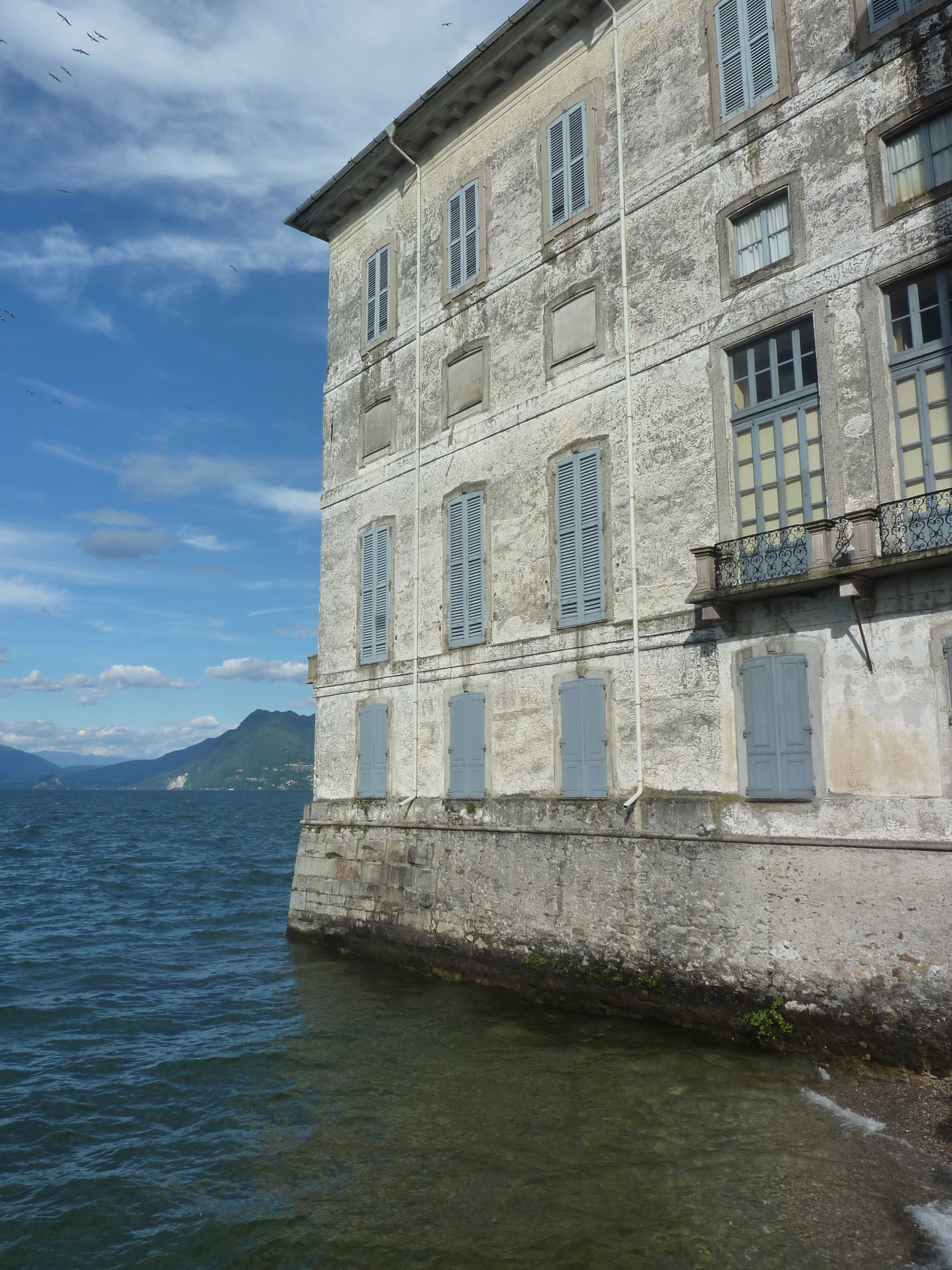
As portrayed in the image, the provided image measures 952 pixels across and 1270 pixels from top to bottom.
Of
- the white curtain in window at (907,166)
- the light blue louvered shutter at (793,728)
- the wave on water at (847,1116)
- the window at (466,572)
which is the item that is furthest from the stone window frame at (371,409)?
the wave on water at (847,1116)

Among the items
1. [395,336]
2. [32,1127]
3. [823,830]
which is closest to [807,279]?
[823,830]

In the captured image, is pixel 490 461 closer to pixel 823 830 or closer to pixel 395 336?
pixel 395 336

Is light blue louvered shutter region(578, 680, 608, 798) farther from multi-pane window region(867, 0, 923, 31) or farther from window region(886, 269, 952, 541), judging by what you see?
multi-pane window region(867, 0, 923, 31)

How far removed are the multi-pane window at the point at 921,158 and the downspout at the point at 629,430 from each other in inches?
174

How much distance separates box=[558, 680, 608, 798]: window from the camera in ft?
48.3

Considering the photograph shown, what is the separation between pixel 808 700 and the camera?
11977mm

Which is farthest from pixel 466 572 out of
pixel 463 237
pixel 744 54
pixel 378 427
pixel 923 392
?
pixel 744 54

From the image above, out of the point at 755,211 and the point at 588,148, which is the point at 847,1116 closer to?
the point at 755,211

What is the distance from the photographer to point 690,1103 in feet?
33.8

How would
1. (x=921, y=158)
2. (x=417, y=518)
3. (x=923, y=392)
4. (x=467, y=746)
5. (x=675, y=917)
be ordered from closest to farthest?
(x=923, y=392) < (x=921, y=158) < (x=675, y=917) < (x=467, y=746) < (x=417, y=518)

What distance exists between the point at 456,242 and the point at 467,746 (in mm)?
10513

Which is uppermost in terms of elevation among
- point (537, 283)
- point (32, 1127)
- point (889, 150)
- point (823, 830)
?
point (537, 283)

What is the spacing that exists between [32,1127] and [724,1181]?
321 inches

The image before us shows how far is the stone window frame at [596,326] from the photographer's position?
15703mm
